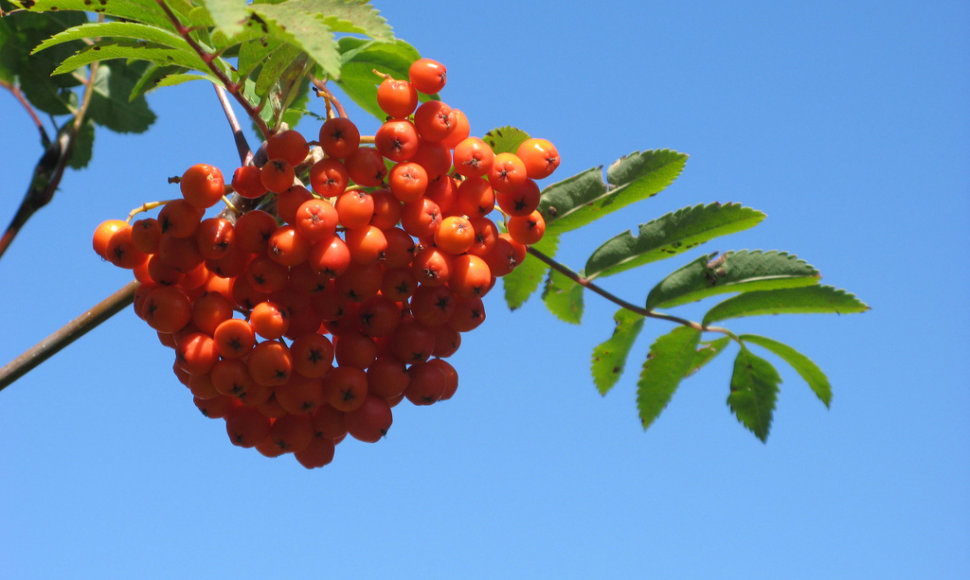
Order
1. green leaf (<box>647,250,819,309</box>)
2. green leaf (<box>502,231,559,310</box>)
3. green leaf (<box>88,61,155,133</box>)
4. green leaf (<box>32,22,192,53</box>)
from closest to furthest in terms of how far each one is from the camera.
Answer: green leaf (<box>32,22,192,53</box>)
green leaf (<box>647,250,819,309</box>)
green leaf (<box>502,231,559,310</box>)
green leaf (<box>88,61,155,133</box>)

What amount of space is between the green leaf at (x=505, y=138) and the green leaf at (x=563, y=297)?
543 mm

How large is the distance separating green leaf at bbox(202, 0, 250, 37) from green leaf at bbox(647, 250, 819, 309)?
1443 mm

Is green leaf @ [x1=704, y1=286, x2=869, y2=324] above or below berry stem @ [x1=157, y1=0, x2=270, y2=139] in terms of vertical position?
below

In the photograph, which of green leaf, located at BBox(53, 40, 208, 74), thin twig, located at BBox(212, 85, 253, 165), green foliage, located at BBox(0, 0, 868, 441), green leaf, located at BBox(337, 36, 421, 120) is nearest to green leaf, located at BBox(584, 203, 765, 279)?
green foliage, located at BBox(0, 0, 868, 441)

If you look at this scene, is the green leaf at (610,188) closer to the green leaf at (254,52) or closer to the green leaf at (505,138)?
the green leaf at (505,138)

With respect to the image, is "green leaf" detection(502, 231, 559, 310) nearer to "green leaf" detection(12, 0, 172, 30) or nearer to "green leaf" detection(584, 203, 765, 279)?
"green leaf" detection(584, 203, 765, 279)

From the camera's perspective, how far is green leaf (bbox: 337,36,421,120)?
226 cm

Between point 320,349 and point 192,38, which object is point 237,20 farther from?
point 320,349

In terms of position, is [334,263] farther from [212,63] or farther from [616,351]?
[616,351]

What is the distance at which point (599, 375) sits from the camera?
2.75m

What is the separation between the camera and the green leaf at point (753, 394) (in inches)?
103

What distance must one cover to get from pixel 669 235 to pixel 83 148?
8.08 ft

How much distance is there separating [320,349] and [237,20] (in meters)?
0.81

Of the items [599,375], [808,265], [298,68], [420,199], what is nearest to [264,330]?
[420,199]
